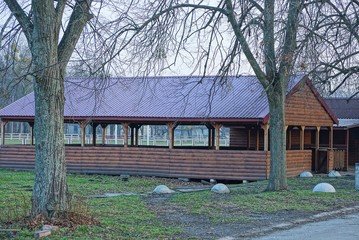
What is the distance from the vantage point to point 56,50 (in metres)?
11.6

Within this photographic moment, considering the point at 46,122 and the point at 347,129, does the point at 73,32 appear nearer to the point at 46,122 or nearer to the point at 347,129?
the point at 46,122

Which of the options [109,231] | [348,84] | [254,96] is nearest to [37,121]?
[109,231]

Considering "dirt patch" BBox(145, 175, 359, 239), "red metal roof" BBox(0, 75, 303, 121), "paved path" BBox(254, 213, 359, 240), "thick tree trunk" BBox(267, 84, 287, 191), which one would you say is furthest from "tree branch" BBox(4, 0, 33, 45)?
"red metal roof" BBox(0, 75, 303, 121)

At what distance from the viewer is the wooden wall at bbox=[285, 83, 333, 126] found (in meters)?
29.0

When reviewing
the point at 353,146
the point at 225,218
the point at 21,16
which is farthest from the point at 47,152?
the point at 353,146

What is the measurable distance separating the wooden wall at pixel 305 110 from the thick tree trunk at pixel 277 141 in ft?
29.0

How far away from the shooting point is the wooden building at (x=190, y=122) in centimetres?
2731

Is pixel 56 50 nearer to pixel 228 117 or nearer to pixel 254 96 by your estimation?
pixel 228 117

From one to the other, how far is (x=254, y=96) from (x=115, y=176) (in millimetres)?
7678

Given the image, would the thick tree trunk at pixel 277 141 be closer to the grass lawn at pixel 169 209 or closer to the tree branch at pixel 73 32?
the grass lawn at pixel 169 209

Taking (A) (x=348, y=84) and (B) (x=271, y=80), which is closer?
(B) (x=271, y=80)

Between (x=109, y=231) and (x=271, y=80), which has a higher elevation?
(x=271, y=80)

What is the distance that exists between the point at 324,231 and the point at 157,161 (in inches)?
671

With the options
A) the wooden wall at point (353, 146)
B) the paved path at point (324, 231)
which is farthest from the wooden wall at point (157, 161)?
the wooden wall at point (353, 146)
